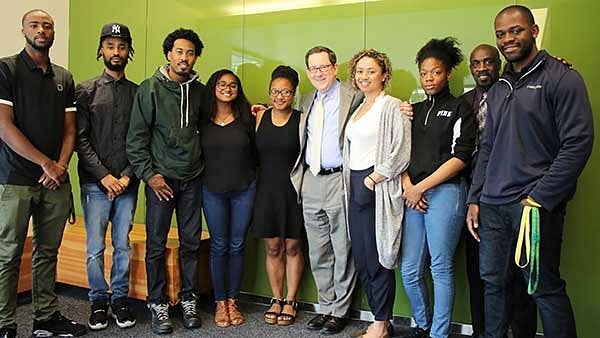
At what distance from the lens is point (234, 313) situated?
318 centimetres

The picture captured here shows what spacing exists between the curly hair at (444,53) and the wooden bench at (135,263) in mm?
1897

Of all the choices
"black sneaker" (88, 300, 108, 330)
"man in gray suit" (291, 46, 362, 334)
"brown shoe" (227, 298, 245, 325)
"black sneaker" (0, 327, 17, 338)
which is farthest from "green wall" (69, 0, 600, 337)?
"black sneaker" (0, 327, 17, 338)

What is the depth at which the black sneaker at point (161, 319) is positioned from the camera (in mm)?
2947

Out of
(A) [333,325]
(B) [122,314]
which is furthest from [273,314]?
(B) [122,314]

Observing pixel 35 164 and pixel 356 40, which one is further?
pixel 356 40

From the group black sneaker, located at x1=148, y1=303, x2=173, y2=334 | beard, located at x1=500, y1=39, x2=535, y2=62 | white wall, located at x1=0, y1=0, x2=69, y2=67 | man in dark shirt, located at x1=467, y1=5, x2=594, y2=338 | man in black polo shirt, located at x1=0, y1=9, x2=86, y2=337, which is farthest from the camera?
white wall, located at x1=0, y1=0, x2=69, y2=67

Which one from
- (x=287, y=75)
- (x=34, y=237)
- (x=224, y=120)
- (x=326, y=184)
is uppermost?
(x=287, y=75)

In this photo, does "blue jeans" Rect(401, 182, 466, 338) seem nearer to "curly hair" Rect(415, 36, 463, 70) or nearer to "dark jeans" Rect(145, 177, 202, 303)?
"curly hair" Rect(415, 36, 463, 70)

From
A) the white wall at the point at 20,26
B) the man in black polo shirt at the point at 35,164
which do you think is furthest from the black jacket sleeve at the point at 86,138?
the white wall at the point at 20,26

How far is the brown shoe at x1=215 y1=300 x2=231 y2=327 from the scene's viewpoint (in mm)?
3102

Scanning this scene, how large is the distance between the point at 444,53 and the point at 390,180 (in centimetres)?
75

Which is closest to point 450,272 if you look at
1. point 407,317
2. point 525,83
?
point 407,317

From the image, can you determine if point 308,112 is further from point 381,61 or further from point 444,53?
point 444,53

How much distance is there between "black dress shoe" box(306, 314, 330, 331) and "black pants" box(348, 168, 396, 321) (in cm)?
40
